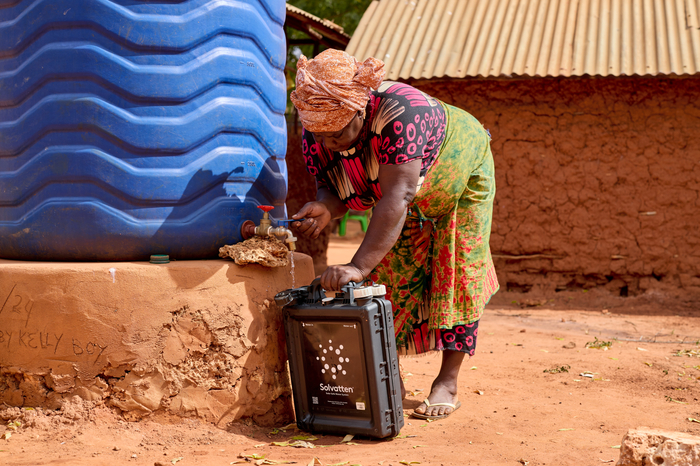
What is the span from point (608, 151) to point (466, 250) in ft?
12.8

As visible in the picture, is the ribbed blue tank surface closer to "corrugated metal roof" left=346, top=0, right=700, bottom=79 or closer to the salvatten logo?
the salvatten logo

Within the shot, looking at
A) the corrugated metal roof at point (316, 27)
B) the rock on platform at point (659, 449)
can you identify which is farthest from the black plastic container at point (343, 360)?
the corrugated metal roof at point (316, 27)

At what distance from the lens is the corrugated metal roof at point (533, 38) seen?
6004 millimetres

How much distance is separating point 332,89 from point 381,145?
0.99ft

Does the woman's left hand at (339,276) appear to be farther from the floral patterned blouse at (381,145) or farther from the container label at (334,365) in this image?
the floral patterned blouse at (381,145)

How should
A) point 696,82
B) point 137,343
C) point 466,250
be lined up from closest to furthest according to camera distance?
point 137,343 → point 466,250 → point 696,82

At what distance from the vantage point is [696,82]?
6.06 metres

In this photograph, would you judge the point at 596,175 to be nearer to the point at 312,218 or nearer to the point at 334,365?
the point at 312,218

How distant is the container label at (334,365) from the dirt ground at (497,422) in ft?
0.55

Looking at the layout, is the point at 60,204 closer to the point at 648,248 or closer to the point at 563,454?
the point at 563,454

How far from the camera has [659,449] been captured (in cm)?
199

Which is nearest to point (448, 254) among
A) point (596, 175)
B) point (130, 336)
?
point (130, 336)

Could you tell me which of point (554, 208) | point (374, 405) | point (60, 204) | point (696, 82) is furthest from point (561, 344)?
point (60, 204)

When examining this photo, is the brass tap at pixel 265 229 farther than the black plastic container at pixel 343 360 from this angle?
Yes
